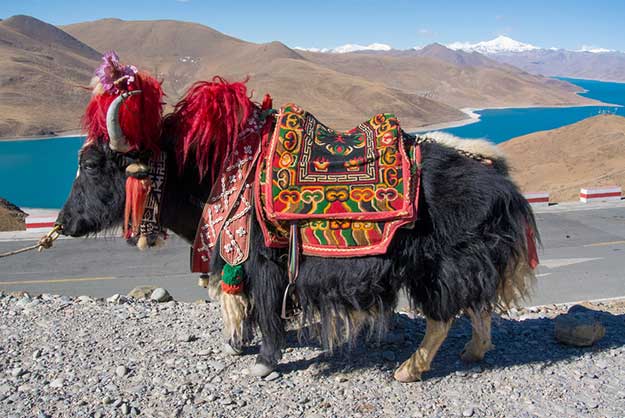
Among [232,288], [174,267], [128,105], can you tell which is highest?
[128,105]

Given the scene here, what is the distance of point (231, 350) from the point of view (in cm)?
424

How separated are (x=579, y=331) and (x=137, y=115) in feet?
12.1

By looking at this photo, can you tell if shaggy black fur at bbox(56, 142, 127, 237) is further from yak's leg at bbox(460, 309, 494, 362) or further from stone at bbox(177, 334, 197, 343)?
yak's leg at bbox(460, 309, 494, 362)

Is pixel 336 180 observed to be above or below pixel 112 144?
below

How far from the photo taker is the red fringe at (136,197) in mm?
3525

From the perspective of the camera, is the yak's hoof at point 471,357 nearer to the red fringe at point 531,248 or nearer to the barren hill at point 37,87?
the red fringe at point 531,248

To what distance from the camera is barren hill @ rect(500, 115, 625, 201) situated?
69.8 ft

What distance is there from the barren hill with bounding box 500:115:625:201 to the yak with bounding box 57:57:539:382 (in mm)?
15279

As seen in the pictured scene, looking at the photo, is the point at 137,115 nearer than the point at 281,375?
Yes

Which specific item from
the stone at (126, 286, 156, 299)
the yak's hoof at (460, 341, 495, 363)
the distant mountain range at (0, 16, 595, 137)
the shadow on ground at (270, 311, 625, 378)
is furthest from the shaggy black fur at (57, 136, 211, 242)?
the distant mountain range at (0, 16, 595, 137)

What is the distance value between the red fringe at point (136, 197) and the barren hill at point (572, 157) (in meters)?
16.4

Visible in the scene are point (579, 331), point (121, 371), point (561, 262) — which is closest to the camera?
point (121, 371)

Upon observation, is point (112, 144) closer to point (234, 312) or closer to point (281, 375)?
point (234, 312)

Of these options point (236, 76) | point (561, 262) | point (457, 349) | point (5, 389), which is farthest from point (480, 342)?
point (236, 76)
